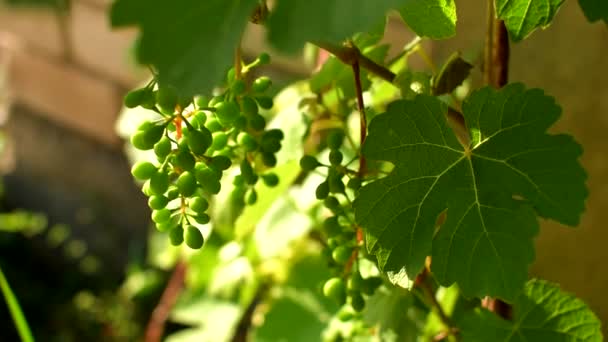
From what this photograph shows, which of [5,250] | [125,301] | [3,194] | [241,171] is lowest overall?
[241,171]

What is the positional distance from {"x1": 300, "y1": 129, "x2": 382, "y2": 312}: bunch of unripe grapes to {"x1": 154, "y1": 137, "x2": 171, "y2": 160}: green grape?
0.41 ft

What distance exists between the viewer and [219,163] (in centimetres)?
56

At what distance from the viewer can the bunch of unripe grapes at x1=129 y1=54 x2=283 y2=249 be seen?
54cm

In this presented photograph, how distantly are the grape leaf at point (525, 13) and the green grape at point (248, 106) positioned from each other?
170 millimetres

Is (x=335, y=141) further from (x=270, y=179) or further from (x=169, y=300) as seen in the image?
(x=169, y=300)

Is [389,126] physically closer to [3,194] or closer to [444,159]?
[444,159]

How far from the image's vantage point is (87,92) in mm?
2232

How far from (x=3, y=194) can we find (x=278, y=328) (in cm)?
147

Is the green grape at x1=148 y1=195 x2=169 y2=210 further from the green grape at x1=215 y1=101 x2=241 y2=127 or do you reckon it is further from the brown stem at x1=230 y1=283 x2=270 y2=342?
the brown stem at x1=230 y1=283 x2=270 y2=342

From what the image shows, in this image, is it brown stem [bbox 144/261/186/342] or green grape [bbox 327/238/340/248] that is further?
brown stem [bbox 144/261/186/342]

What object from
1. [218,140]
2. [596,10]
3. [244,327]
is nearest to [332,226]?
[218,140]

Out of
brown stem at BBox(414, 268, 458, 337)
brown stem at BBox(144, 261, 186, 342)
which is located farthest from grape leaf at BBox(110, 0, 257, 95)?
brown stem at BBox(144, 261, 186, 342)

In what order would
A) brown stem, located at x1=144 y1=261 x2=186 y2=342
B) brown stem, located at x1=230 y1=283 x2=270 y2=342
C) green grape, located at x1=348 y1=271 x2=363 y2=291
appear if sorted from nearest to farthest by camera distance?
green grape, located at x1=348 y1=271 x2=363 y2=291, brown stem, located at x1=144 y1=261 x2=186 y2=342, brown stem, located at x1=230 y1=283 x2=270 y2=342

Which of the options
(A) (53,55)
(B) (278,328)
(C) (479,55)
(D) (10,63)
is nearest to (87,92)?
(A) (53,55)
